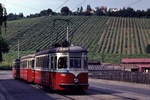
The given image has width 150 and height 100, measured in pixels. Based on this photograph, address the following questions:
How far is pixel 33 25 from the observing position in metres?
110

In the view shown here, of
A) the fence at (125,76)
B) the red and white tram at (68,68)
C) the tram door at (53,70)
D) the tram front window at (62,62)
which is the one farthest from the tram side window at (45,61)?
the fence at (125,76)

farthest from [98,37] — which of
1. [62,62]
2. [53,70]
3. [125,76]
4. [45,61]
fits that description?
[62,62]

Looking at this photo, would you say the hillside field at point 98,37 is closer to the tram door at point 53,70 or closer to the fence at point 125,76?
the fence at point 125,76

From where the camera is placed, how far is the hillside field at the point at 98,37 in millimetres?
79625

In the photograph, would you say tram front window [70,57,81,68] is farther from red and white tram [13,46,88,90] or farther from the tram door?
the tram door

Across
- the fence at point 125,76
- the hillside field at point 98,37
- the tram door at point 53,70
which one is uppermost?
the hillside field at point 98,37

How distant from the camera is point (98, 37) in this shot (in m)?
89.9

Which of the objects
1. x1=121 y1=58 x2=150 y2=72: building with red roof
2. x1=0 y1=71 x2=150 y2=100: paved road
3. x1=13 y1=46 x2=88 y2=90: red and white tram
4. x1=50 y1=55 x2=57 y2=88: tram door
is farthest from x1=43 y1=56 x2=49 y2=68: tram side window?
x1=121 y1=58 x2=150 y2=72: building with red roof

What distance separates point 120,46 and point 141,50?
200 inches

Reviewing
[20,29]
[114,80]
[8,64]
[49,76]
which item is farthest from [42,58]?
[20,29]

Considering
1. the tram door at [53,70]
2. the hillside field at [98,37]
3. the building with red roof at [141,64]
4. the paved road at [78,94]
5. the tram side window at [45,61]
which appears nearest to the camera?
the paved road at [78,94]

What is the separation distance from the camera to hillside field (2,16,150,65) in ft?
261

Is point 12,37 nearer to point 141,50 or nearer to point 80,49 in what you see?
point 141,50

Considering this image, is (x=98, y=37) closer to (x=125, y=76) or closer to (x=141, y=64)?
(x=141, y=64)
